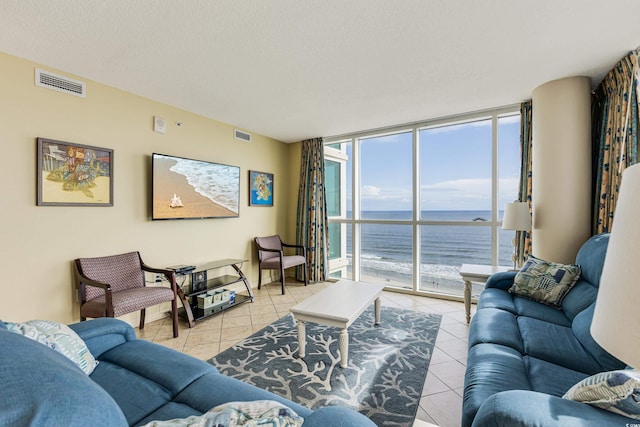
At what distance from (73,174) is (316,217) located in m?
3.24

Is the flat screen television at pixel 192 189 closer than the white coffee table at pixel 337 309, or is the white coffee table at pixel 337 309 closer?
the white coffee table at pixel 337 309

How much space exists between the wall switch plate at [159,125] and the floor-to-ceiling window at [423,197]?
8.56ft

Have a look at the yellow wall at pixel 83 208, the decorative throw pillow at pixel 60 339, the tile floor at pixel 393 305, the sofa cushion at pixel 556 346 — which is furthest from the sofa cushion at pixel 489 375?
the yellow wall at pixel 83 208

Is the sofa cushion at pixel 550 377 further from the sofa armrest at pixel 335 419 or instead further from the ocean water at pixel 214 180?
the ocean water at pixel 214 180

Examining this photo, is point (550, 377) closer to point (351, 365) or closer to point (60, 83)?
point (351, 365)

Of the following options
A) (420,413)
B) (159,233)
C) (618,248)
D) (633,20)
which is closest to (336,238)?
(159,233)

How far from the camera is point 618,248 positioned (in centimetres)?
48

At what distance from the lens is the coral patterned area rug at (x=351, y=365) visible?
1.82 m

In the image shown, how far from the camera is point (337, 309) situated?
90.7 inches

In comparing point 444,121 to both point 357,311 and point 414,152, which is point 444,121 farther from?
point 357,311

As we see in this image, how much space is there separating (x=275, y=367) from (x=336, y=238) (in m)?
3.15

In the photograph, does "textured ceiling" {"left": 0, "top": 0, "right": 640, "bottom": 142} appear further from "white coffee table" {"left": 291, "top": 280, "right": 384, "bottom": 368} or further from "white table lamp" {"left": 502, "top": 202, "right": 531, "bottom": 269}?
"white coffee table" {"left": 291, "top": 280, "right": 384, "bottom": 368}

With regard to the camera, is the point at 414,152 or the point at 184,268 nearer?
the point at 184,268

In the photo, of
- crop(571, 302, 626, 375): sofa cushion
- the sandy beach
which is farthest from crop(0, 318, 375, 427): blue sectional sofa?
the sandy beach
